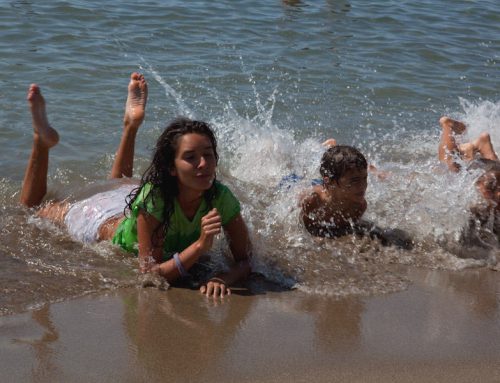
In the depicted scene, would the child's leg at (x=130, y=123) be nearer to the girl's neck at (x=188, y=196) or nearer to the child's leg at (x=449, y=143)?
the girl's neck at (x=188, y=196)

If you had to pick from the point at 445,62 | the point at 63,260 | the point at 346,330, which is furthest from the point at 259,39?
the point at 346,330

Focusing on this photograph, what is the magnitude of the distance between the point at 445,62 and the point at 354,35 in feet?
5.01

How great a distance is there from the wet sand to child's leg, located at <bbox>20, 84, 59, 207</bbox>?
1633 mm

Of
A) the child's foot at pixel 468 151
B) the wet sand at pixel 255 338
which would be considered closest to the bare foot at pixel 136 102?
the wet sand at pixel 255 338

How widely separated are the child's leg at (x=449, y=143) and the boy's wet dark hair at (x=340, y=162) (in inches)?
46.2

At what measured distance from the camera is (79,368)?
354 centimetres

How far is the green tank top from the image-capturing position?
15.4ft

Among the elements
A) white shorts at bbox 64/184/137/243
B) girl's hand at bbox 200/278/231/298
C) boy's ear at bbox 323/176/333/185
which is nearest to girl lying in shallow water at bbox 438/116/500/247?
boy's ear at bbox 323/176/333/185

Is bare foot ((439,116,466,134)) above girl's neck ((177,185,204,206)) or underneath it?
above

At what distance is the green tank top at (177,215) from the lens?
15.4 feet

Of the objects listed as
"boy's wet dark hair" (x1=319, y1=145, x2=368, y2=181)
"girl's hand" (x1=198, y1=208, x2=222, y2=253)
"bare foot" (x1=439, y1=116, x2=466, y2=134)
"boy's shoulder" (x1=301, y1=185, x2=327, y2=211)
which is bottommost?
"boy's shoulder" (x1=301, y1=185, x2=327, y2=211)

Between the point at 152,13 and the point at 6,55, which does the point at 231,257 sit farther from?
the point at 152,13

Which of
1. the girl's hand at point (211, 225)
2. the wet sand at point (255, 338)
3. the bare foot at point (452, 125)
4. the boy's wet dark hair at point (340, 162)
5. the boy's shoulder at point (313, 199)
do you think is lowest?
the wet sand at point (255, 338)

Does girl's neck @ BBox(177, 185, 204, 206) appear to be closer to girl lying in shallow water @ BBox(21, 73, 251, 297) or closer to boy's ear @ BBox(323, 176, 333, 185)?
girl lying in shallow water @ BBox(21, 73, 251, 297)
